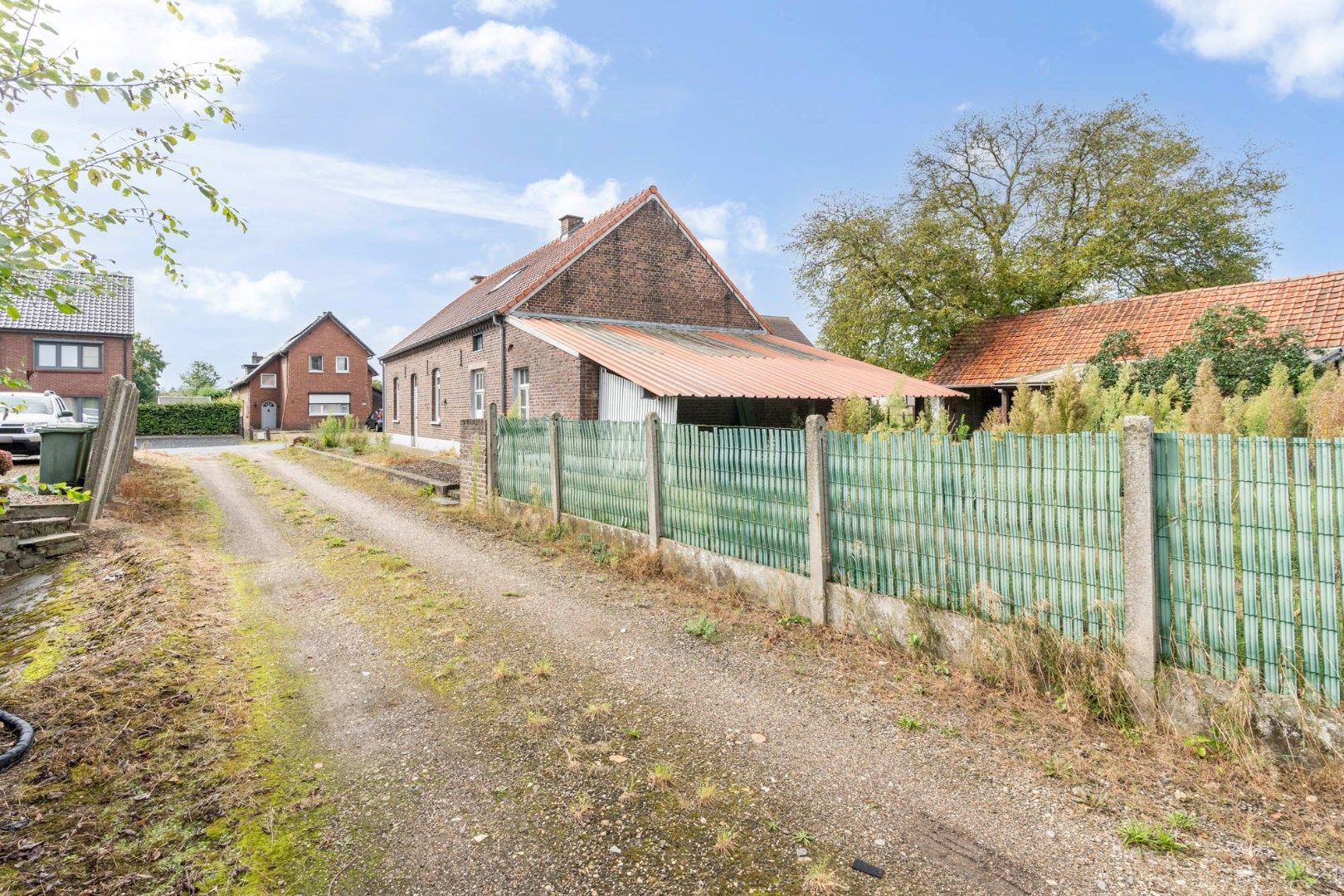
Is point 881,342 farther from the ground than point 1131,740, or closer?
farther from the ground

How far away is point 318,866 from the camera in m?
2.95

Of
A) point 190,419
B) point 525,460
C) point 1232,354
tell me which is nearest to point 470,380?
point 525,460

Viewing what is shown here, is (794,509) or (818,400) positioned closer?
(794,509)

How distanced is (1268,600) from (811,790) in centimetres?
264

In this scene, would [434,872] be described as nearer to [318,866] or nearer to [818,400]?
[318,866]

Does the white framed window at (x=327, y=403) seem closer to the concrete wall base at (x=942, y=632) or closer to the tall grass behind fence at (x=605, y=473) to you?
the tall grass behind fence at (x=605, y=473)

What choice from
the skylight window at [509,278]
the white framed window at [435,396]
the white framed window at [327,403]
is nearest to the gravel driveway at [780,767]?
the skylight window at [509,278]

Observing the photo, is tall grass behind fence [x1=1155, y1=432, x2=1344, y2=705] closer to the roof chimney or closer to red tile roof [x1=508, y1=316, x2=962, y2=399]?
red tile roof [x1=508, y1=316, x2=962, y2=399]

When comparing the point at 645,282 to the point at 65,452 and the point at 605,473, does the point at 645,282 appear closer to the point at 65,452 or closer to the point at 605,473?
the point at 605,473

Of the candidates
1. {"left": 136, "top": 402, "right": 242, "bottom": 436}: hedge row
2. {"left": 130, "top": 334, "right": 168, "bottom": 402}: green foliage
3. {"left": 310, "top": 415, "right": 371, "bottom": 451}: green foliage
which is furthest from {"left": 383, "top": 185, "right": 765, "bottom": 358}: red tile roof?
{"left": 130, "top": 334, "right": 168, "bottom": 402}: green foliage

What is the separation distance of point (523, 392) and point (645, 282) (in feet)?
16.9

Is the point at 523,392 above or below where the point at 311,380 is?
below

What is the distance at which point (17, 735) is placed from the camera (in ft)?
13.2

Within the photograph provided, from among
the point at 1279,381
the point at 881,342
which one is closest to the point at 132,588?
the point at 1279,381
